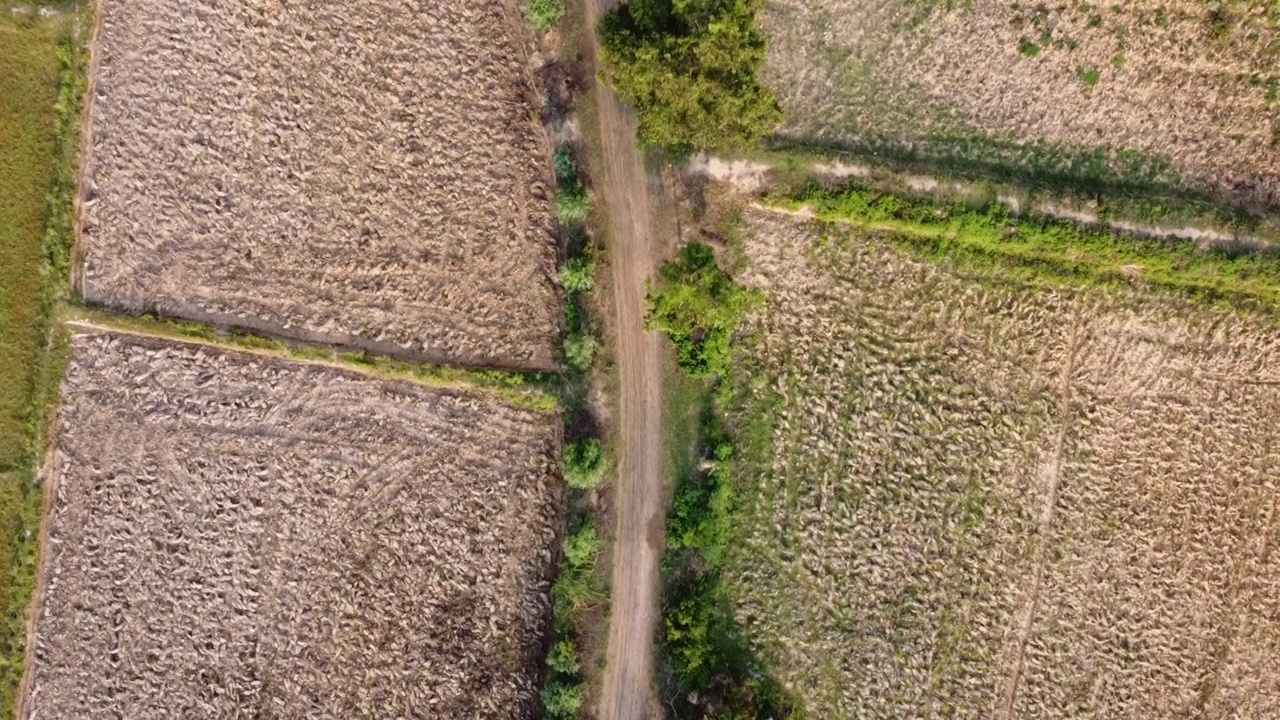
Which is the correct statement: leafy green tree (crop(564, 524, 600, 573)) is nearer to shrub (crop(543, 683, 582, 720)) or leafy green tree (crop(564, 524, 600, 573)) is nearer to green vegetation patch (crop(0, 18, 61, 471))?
shrub (crop(543, 683, 582, 720))

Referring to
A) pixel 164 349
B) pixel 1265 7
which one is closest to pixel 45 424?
pixel 164 349

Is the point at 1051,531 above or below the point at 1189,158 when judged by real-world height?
below

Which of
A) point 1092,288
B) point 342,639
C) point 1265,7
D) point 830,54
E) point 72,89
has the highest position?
point 1265,7

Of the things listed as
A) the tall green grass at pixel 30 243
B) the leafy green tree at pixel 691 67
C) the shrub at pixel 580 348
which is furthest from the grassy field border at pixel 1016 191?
the tall green grass at pixel 30 243

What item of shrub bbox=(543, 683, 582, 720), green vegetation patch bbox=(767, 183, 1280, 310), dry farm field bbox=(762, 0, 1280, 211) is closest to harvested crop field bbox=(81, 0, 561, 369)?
green vegetation patch bbox=(767, 183, 1280, 310)

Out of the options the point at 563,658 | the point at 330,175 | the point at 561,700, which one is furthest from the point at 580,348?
the point at 561,700

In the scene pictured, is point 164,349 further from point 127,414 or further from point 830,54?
point 830,54

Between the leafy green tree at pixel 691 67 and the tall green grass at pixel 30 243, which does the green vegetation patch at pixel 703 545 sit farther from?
the tall green grass at pixel 30 243
